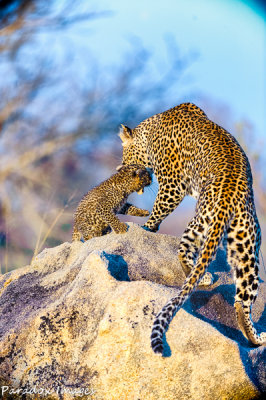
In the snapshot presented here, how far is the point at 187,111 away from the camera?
6.43 metres

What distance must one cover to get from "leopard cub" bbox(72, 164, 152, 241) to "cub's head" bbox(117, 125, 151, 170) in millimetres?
485

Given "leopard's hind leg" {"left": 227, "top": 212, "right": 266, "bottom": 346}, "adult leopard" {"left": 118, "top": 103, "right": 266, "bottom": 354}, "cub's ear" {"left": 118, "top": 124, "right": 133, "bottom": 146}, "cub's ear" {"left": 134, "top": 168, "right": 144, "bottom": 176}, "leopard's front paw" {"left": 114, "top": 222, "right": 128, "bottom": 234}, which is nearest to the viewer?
"adult leopard" {"left": 118, "top": 103, "right": 266, "bottom": 354}

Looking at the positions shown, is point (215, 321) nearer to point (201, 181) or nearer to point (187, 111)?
point (201, 181)

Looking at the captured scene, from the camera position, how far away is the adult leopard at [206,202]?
14.1 ft

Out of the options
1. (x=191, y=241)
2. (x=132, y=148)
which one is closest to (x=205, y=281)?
(x=191, y=241)

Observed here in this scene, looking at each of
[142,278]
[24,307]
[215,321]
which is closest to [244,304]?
[215,321]

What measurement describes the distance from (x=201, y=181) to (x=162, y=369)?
233 centimetres

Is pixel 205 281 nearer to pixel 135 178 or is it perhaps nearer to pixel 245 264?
pixel 245 264

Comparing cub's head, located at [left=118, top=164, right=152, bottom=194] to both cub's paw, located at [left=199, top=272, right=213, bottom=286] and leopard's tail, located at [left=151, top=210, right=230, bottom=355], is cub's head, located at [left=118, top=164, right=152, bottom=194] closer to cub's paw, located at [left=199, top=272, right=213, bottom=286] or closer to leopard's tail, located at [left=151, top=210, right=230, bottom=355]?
cub's paw, located at [left=199, top=272, right=213, bottom=286]

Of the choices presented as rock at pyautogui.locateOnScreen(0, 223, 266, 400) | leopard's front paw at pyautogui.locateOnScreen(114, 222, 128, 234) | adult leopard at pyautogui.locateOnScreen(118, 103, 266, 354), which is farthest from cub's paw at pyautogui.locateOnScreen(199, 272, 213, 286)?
leopard's front paw at pyautogui.locateOnScreen(114, 222, 128, 234)

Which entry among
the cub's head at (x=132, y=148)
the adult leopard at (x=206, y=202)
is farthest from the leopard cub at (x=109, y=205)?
the cub's head at (x=132, y=148)

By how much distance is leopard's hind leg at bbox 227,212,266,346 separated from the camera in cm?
449

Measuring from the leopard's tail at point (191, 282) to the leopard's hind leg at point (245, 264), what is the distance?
0.19 meters

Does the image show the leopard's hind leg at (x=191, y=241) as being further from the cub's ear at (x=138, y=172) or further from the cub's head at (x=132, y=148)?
the cub's head at (x=132, y=148)
